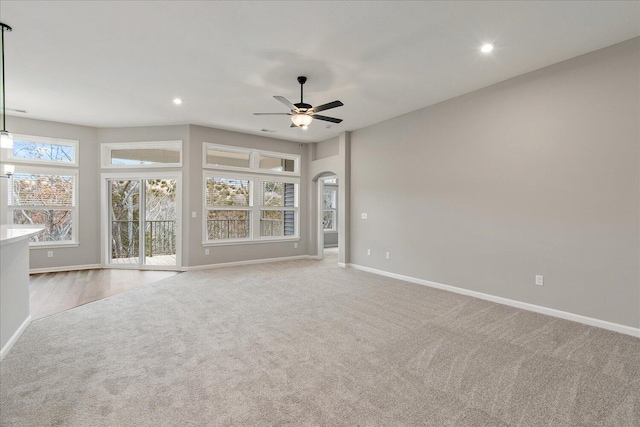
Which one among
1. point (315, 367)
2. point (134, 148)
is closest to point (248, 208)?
point (134, 148)

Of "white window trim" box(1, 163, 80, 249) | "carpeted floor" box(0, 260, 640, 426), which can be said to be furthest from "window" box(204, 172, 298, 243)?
"carpeted floor" box(0, 260, 640, 426)

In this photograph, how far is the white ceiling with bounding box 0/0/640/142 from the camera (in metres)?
2.73

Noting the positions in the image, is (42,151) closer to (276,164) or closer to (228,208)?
(228,208)

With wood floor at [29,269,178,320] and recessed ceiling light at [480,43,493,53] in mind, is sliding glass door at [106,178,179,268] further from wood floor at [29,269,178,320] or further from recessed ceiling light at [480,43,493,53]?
recessed ceiling light at [480,43,493,53]

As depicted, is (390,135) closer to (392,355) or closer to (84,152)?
(392,355)

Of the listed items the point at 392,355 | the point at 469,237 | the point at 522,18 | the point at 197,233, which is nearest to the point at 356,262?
the point at 469,237

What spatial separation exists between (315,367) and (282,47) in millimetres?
3221

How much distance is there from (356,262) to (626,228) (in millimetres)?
4313

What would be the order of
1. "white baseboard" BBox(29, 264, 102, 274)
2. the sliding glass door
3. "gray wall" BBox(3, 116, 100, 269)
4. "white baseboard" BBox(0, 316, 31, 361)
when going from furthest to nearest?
the sliding glass door
"gray wall" BBox(3, 116, 100, 269)
"white baseboard" BBox(29, 264, 102, 274)
"white baseboard" BBox(0, 316, 31, 361)

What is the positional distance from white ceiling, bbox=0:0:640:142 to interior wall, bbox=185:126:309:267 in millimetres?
1475

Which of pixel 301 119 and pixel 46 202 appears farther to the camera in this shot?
pixel 46 202

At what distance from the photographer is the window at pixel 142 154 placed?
6.42 meters

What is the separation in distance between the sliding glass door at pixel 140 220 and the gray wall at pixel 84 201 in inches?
11.0

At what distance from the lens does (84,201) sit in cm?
631
